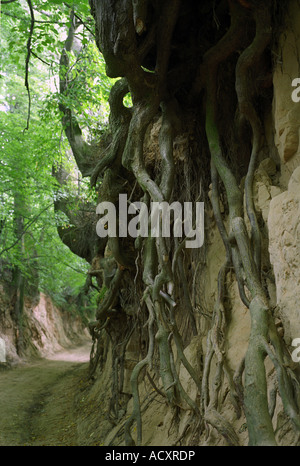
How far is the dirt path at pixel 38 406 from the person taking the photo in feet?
17.0

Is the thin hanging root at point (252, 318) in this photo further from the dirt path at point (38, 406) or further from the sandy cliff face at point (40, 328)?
the sandy cliff face at point (40, 328)

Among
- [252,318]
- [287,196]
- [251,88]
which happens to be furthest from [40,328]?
[287,196]

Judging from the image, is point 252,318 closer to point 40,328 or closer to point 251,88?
point 251,88

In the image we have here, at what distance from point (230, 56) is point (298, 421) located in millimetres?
3130

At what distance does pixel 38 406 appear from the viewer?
22.9ft

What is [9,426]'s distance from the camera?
553 centimetres

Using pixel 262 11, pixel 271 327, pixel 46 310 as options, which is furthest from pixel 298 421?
pixel 46 310

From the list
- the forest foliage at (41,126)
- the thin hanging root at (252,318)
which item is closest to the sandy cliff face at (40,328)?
the forest foliage at (41,126)

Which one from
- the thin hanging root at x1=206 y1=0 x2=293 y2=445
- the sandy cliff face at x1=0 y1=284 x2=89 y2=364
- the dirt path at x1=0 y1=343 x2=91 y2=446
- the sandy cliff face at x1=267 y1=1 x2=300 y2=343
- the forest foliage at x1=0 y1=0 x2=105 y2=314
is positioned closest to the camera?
the thin hanging root at x1=206 y1=0 x2=293 y2=445

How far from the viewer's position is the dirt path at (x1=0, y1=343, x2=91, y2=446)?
518 centimetres

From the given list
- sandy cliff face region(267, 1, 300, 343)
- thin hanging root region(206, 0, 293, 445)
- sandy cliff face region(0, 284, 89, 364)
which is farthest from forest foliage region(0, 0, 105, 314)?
sandy cliff face region(267, 1, 300, 343)

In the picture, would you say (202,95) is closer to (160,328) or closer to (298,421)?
(160,328)

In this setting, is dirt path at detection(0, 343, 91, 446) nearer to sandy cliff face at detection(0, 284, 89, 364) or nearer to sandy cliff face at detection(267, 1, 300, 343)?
sandy cliff face at detection(0, 284, 89, 364)

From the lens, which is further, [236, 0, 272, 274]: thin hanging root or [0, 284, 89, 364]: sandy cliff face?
[0, 284, 89, 364]: sandy cliff face
